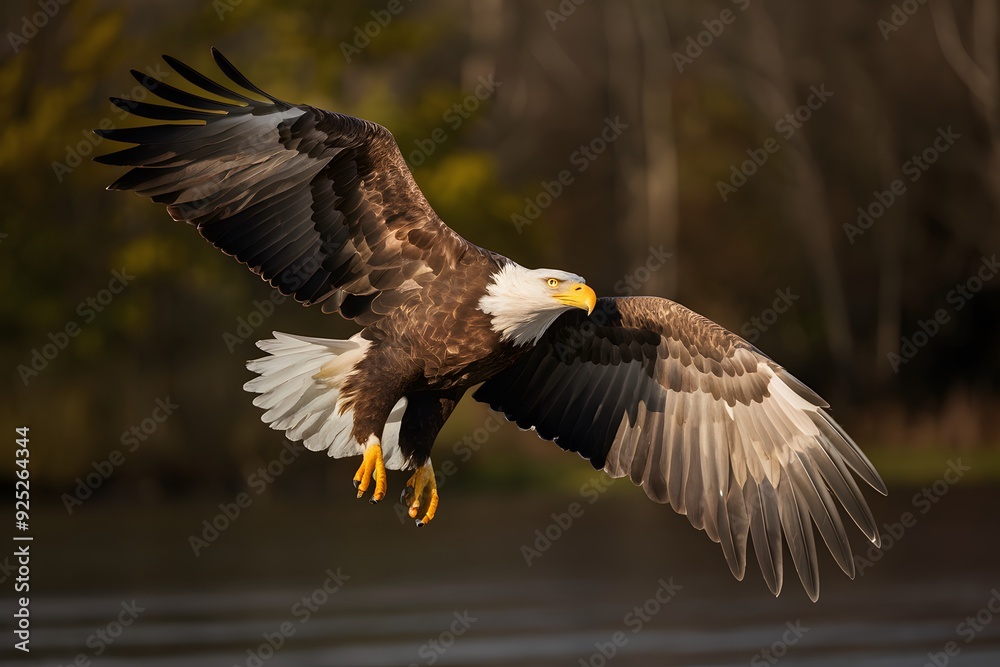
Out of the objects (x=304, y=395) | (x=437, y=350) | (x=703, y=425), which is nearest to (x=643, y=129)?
(x=703, y=425)

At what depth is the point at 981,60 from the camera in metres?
21.0

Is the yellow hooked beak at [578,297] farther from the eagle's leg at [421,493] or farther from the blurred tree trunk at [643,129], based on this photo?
the blurred tree trunk at [643,129]

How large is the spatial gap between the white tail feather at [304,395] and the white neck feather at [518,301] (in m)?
0.80

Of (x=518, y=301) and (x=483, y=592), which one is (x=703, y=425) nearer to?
(x=518, y=301)

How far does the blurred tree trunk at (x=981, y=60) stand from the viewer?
68.1ft

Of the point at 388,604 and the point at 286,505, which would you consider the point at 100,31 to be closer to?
the point at 286,505

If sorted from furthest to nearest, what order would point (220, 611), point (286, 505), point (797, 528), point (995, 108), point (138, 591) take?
point (995, 108) → point (286, 505) → point (138, 591) → point (220, 611) → point (797, 528)

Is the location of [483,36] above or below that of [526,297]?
below

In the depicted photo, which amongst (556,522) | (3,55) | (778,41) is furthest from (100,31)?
(778,41)

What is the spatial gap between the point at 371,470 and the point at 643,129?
16.4 meters

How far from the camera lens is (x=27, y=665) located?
9.37 metres

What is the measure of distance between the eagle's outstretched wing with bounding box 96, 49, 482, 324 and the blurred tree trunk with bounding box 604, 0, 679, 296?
14908 millimetres

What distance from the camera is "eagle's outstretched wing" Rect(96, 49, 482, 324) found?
6504mm

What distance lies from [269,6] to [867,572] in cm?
965
